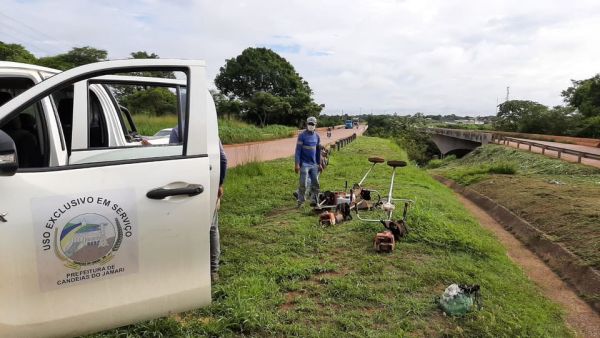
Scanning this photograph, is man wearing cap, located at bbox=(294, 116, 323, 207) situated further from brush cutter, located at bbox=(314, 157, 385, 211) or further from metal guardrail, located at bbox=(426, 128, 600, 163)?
metal guardrail, located at bbox=(426, 128, 600, 163)

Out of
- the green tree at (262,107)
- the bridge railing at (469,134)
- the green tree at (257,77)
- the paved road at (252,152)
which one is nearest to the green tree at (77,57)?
the green tree at (262,107)

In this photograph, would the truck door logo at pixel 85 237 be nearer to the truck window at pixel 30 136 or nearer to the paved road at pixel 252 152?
the truck window at pixel 30 136

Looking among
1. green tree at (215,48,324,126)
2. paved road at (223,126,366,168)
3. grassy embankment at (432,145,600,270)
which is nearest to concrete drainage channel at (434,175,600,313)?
grassy embankment at (432,145,600,270)

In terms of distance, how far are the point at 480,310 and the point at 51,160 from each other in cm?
363

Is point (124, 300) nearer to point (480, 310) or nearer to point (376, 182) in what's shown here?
point (480, 310)

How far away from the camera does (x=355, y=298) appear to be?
388 centimetres

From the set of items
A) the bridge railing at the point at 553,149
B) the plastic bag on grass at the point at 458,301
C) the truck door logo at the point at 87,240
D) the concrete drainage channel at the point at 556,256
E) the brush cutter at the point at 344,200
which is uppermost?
the truck door logo at the point at 87,240

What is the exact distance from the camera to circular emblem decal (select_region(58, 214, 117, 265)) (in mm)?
1997

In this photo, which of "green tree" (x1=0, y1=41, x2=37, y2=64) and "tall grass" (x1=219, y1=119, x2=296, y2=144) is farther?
"green tree" (x1=0, y1=41, x2=37, y2=64)

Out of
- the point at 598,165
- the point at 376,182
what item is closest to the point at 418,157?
the point at 598,165

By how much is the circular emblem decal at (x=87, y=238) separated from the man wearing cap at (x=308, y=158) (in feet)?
17.4

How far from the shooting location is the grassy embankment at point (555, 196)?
7.06 meters

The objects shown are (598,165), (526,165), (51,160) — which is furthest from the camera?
(526,165)

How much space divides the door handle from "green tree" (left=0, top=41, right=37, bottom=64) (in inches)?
1049
